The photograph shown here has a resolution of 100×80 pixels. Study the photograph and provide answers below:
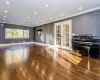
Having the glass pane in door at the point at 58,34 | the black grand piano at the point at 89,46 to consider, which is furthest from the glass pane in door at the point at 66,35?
the black grand piano at the point at 89,46

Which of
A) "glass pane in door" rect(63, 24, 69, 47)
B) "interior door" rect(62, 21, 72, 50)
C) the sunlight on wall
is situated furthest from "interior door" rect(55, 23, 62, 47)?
the sunlight on wall

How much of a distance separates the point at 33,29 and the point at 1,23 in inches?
183

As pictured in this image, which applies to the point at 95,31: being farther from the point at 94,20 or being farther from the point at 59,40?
the point at 59,40

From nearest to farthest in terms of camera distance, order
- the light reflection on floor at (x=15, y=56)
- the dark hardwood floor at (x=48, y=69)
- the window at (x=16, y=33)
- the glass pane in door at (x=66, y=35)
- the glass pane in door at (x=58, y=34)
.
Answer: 1. the dark hardwood floor at (x=48, y=69)
2. the light reflection on floor at (x=15, y=56)
3. the glass pane in door at (x=66, y=35)
4. the glass pane in door at (x=58, y=34)
5. the window at (x=16, y=33)

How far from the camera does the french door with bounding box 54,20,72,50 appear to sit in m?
7.44

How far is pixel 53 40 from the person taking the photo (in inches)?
376

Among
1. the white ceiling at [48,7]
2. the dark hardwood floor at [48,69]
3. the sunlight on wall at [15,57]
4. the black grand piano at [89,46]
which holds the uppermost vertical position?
the white ceiling at [48,7]

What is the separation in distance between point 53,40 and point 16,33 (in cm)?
564

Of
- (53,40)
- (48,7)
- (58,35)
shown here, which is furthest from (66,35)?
(48,7)

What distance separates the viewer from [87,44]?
5.16 m

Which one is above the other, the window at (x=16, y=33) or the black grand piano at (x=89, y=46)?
the window at (x=16, y=33)

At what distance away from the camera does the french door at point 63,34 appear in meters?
7.44

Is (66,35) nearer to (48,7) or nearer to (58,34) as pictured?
(58,34)

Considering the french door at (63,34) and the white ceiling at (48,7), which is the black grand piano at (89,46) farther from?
the white ceiling at (48,7)
